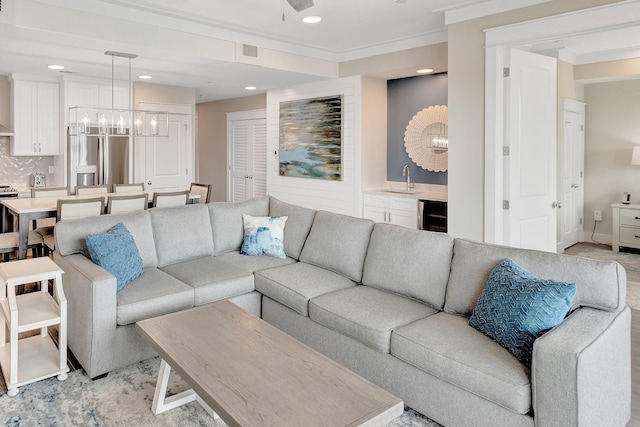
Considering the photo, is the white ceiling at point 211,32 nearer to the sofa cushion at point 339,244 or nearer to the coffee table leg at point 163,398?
the sofa cushion at point 339,244

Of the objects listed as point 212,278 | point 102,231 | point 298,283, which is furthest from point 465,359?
point 102,231

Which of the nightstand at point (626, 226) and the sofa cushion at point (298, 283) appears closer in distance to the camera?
the sofa cushion at point (298, 283)

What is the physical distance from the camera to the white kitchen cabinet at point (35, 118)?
6371 millimetres

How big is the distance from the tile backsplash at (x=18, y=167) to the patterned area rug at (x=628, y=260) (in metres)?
8.03

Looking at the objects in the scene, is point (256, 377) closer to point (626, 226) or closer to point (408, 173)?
point (408, 173)

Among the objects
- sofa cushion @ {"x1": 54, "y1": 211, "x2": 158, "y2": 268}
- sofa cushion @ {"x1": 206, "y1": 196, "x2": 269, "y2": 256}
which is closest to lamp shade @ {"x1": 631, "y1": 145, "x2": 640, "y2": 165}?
sofa cushion @ {"x1": 206, "y1": 196, "x2": 269, "y2": 256}

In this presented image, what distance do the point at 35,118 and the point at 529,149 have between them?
6.67 m

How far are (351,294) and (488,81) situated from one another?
251 cm

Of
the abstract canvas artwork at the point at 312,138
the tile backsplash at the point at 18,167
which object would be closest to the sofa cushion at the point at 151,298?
the abstract canvas artwork at the point at 312,138

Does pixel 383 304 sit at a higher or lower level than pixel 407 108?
lower

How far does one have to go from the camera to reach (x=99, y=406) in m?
→ 2.43

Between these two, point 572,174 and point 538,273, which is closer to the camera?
point 538,273

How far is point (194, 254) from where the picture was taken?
12.5 feet

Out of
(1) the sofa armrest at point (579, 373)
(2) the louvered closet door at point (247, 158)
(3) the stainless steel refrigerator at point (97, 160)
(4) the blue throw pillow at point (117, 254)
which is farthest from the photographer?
(2) the louvered closet door at point (247, 158)
